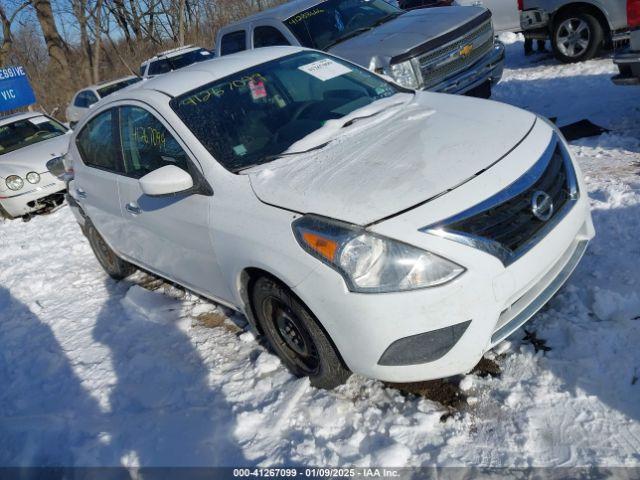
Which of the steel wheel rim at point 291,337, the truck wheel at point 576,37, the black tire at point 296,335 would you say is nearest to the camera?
the black tire at point 296,335

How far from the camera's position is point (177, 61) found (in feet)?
44.6

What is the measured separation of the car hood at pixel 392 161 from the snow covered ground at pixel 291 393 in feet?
3.56

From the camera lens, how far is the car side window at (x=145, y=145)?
11.5ft

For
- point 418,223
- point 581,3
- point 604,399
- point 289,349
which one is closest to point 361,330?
point 418,223

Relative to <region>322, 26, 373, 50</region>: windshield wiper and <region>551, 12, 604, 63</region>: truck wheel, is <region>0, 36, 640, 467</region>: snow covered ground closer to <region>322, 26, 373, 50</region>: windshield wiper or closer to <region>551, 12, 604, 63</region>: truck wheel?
<region>322, 26, 373, 50</region>: windshield wiper

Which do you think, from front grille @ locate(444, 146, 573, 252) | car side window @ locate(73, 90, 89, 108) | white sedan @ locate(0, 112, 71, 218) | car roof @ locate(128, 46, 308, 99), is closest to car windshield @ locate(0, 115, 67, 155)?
white sedan @ locate(0, 112, 71, 218)

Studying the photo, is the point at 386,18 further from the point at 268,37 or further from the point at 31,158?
the point at 31,158

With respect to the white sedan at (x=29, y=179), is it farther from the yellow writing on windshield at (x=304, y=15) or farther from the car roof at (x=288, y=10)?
the yellow writing on windshield at (x=304, y=15)

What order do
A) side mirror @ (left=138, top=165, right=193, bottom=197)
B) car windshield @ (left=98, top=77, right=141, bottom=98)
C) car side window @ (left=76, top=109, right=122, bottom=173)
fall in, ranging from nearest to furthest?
side mirror @ (left=138, top=165, right=193, bottom=197), car side window @ (left=76, top=109, right=122, bottom=173), car windshield @ (left=98, top=77, right=141, bottom=98)

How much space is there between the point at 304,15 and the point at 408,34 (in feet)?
5.36

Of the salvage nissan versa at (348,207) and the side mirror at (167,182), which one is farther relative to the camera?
the side mirror at (167,182)

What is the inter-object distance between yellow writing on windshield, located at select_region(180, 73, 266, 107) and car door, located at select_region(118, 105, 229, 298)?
246 mm

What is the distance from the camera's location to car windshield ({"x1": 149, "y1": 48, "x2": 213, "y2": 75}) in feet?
43.9

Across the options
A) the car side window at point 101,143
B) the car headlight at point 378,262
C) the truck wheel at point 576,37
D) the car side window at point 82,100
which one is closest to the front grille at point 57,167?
the car side window at point 101,143
